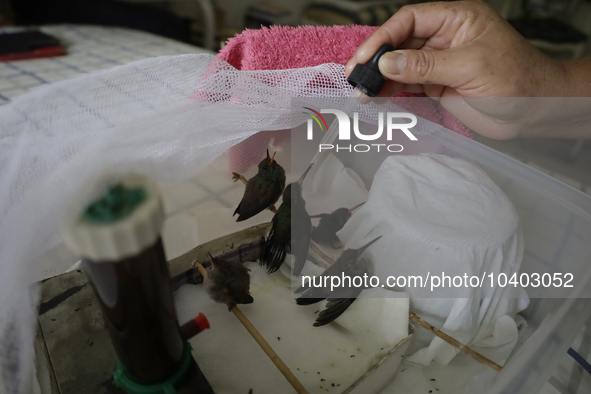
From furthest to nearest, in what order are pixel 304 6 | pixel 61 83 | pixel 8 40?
pixel 304 6 → pixel 8 40 → pixel 61 83

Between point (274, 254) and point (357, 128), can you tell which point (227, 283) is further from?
point (357, 128)

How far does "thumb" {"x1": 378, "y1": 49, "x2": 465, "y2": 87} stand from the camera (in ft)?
1.44

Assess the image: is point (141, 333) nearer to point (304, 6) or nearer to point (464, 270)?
point (464, 270)

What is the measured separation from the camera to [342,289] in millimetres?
414

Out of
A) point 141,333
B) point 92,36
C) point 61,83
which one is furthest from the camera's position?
point 92,36

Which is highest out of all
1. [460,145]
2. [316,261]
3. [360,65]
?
[360,65]

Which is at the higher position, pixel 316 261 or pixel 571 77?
pixel 571 77

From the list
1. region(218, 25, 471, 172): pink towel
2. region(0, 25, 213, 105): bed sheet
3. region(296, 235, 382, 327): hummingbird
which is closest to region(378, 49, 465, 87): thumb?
region(218, 25, 471, 172): pink towel

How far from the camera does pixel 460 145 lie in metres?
0.54

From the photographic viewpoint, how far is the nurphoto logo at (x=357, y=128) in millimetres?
472

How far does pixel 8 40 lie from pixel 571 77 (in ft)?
4.30

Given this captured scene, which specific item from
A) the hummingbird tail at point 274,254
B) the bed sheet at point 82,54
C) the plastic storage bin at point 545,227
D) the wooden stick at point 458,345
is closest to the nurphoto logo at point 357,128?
the plastic storage bin at point 545,227

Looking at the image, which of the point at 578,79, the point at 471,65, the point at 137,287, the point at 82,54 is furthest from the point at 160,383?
the point at 82,54

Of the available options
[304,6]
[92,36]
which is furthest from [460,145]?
[304,6]
